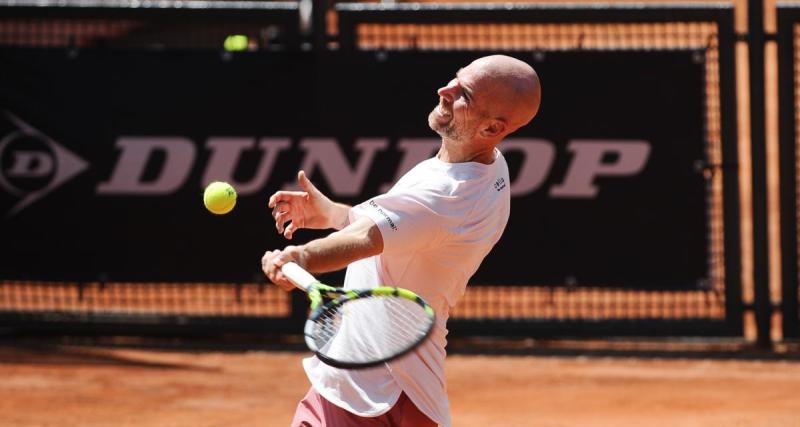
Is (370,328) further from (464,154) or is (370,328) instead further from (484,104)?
(484,104)

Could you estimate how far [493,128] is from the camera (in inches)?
140

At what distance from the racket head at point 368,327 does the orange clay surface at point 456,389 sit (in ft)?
11.0

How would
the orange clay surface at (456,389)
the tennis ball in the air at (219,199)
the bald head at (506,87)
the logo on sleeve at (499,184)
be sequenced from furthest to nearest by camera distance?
the orange clay surface at (456,389) < the tennis ball in the air at (219,199) < the logo on sleeve at (499,184) < the bald head at (506,87)

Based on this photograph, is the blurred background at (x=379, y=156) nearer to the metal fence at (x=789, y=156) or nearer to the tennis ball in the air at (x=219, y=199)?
the metal fence at (x=789, y=156)

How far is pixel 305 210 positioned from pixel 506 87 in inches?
30.1

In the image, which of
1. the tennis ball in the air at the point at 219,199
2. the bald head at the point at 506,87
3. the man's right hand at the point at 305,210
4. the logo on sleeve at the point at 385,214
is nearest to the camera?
the logo on sleeve at the point at 385,214

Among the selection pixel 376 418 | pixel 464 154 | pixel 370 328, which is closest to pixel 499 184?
pixel 464 154

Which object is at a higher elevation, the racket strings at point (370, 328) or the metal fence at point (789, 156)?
the racket strings at point (370, 328)

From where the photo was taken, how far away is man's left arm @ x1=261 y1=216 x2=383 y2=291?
3.21m

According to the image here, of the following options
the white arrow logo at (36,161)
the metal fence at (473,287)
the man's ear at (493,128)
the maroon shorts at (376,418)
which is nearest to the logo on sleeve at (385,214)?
the man's ear at (493,128)

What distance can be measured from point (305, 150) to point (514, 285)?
5.35 feet

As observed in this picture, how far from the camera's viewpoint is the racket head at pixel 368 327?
10.5 ft

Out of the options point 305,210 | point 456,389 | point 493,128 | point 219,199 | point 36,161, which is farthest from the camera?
point 36,161

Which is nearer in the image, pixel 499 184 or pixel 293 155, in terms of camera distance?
pixel 499 184
